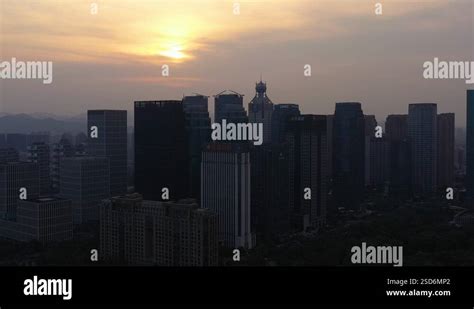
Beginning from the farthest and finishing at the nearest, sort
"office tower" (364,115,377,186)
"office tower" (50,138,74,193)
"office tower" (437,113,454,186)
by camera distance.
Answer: "office tower" (364,115,377,186) < "office tower" (50,138,74,193) < "office tower" (437,113,454,186)

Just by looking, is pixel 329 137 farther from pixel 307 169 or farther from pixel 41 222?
pixel 41 222

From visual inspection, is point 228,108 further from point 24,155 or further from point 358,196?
point 24,155

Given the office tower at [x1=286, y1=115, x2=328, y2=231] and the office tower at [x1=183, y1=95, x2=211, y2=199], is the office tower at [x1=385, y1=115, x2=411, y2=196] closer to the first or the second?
the office tower at [x1=286, y1=115, x2=328, y2=231]

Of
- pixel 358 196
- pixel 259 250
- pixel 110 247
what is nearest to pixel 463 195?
pixel 358 196

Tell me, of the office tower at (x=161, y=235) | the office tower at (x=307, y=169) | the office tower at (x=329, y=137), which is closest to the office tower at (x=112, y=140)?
the office tower at (x=307, y=169)

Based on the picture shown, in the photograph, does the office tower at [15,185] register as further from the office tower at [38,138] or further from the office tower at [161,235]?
the office tower at [161,235]

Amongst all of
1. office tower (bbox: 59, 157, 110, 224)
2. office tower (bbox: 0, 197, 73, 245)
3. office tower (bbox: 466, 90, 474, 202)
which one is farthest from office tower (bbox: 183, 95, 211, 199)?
office tower (bbox: 466, 90, 474, 202)

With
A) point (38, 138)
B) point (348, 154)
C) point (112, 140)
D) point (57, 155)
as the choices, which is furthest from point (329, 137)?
point (38, 138)
